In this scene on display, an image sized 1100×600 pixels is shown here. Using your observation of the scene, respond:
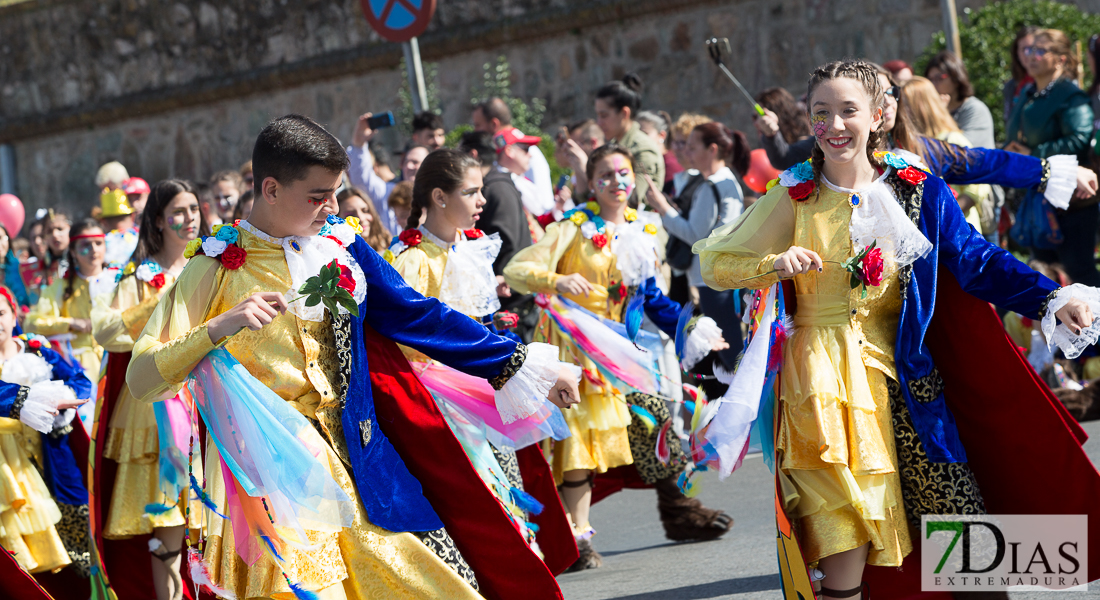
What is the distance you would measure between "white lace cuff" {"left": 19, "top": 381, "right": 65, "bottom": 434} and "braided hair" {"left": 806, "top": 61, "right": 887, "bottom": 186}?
299 centimetres

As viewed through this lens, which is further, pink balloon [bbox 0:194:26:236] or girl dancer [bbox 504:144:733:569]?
pink balloon [bbox 0:194:26:236]

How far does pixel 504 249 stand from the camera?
6.98 metres

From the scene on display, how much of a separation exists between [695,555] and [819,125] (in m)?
2.70

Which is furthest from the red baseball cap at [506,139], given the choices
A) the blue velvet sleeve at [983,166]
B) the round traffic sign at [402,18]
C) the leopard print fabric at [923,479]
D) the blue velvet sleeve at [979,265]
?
the leopard print fabric at [923,479]

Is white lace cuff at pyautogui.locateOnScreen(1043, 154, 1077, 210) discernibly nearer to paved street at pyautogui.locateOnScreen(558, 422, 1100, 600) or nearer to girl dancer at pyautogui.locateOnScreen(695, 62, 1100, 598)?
girl dancer at pyautogui.locateOnScreen(695, 62, 1100, 598)

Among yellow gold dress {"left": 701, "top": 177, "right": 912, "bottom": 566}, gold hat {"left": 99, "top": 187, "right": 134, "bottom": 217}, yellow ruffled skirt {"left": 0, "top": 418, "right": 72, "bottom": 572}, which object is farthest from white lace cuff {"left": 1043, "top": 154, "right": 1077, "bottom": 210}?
gold hat {"left": 99, "top": 187, "right": 134, "bottom": 217}

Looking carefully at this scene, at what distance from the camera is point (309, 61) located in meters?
14.7

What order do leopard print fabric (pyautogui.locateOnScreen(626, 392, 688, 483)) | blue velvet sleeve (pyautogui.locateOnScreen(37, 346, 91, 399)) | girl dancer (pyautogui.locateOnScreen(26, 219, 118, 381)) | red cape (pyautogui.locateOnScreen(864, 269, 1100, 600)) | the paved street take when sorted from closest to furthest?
red cape (pyautogui.locateOnScreen(864, 269, 1100, 600)) → the paved street → blue velvet sleeve (pyautogui.locateOnScreen(37, 346, 91, 399)) → leopard print fabric (pyautogui.locateOnScreen(626, 392, 688, 483)) → girl dancer (pyautogui.locateOnScreen(26, 219, 118, 381))

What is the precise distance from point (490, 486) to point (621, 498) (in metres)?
4.04

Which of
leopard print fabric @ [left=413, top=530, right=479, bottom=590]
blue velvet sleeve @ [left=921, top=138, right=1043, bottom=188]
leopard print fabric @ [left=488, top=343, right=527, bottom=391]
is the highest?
blue velvet sleeve @ [left=921, top=138, right=1043, bottom=188]

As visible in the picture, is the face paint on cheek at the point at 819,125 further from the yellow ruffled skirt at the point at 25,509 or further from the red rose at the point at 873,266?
the yellow ruffled skirt at the point at 25,509

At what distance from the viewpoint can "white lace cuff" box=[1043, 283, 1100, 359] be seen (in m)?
3.56

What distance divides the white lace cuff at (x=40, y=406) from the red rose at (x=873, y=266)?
10.1ft

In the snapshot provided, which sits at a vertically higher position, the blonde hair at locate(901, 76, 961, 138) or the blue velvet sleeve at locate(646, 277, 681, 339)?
the blonde hair at locate(901, 76, 961, 138)
